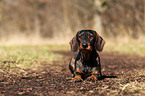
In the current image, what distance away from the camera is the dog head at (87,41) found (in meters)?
3.81

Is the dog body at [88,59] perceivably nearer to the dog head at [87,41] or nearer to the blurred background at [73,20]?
the dog head at [87,41]

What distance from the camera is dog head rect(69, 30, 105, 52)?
3.81 metres

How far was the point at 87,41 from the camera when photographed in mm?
3871

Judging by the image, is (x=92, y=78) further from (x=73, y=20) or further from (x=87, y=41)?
(x=73, y=20)

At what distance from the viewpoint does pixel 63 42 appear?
18031 mm

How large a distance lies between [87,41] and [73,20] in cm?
1594

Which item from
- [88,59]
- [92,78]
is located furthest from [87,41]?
[92,78]

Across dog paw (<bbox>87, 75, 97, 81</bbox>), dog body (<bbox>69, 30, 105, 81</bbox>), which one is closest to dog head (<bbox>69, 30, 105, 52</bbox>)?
dog body (<bbox>69, 30, 105, 81</bbox>)

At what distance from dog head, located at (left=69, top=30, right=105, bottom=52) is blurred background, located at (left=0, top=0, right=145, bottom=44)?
1034 centimetres

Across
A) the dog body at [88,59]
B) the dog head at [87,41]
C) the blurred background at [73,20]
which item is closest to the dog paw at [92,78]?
the dog body at [88,59]

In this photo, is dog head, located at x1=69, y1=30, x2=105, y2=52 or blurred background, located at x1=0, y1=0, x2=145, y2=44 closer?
dog head, located at x1=69, y1=30, x2=105, y2=52

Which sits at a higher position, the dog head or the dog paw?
the dog head

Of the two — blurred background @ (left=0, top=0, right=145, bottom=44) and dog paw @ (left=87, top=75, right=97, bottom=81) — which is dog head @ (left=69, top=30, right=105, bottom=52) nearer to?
dog paw @ (left=87, top=75, right=97, bottom=81)

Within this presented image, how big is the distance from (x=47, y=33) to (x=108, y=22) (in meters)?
12.0
